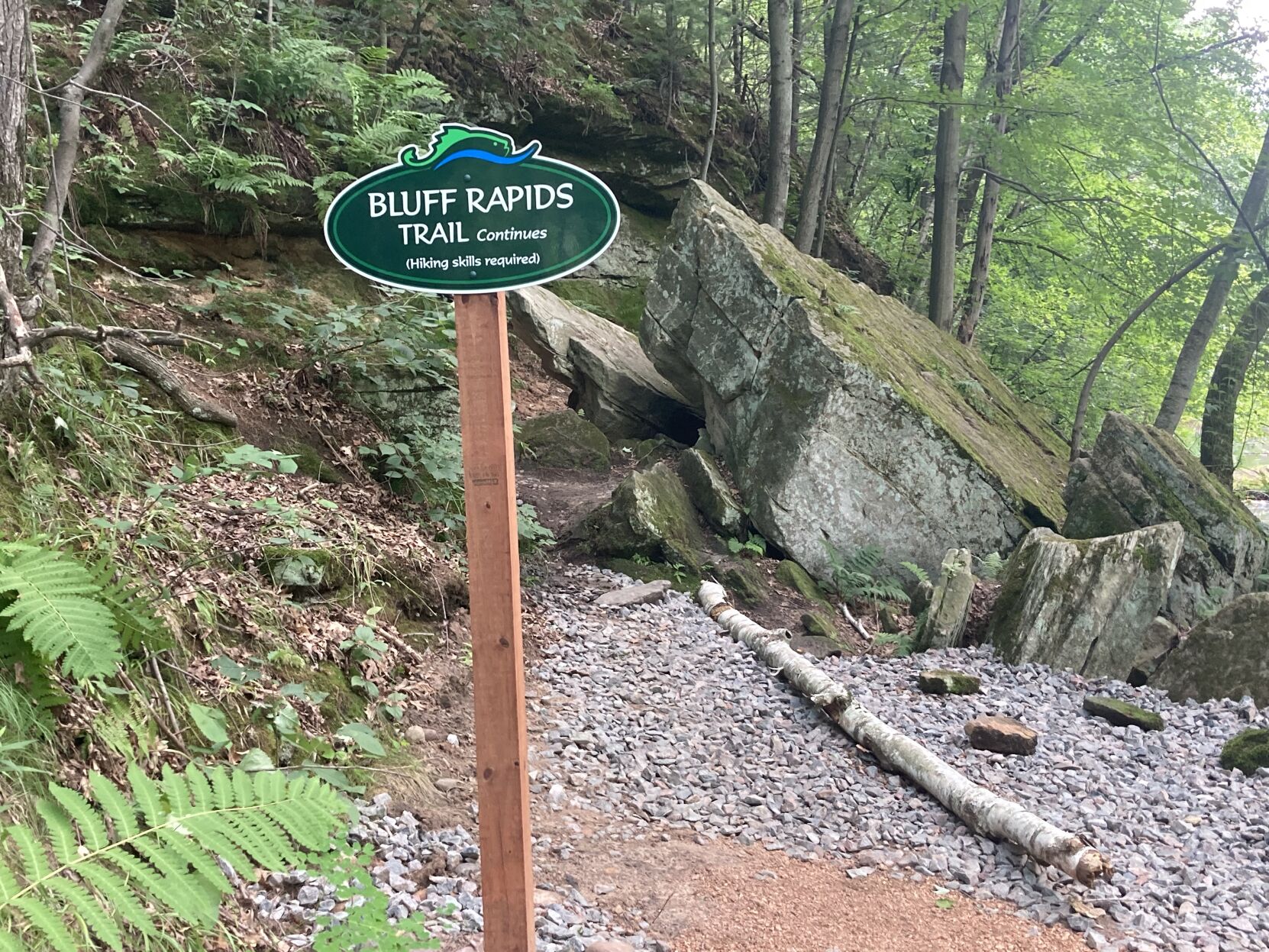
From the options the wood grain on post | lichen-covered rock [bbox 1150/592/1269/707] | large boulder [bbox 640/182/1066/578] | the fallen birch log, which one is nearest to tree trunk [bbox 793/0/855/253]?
large boulder [bbox 640/182/1066/578]

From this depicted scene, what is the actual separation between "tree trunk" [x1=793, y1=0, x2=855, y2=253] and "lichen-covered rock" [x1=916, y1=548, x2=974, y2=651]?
6.49 metres

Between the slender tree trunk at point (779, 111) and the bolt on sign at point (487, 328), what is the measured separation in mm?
10052

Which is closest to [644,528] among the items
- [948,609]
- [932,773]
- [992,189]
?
[948,609]

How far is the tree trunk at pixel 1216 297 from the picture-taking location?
33.4 feet

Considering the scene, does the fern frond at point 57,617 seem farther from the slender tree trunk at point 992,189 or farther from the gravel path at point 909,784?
the slender tree trunk at point 992,189

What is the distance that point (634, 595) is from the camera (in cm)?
698

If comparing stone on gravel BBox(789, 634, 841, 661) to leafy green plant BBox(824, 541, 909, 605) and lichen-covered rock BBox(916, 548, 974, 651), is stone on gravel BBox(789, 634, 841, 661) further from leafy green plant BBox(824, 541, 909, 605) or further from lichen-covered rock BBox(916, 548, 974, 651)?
leafy green plant BBox(824, 541, 909, 605)

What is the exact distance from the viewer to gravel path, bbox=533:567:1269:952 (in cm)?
389

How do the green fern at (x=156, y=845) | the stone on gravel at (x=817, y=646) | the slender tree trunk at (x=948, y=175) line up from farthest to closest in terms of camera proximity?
the slender tree trunk at (x=948, y=175) → the stone on gravel at (x=817, y=646) → the green fern at (x=156, y=845)

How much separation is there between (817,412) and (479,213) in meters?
5.78

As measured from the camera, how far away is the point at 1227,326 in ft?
43.0

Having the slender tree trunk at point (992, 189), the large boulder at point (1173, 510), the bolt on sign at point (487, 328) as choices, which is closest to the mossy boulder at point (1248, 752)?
the large boulder at point (1173, 510)

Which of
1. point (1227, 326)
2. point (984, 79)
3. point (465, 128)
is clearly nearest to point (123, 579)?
point (465, 128)

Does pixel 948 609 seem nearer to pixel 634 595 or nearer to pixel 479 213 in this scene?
pixel 634 595
